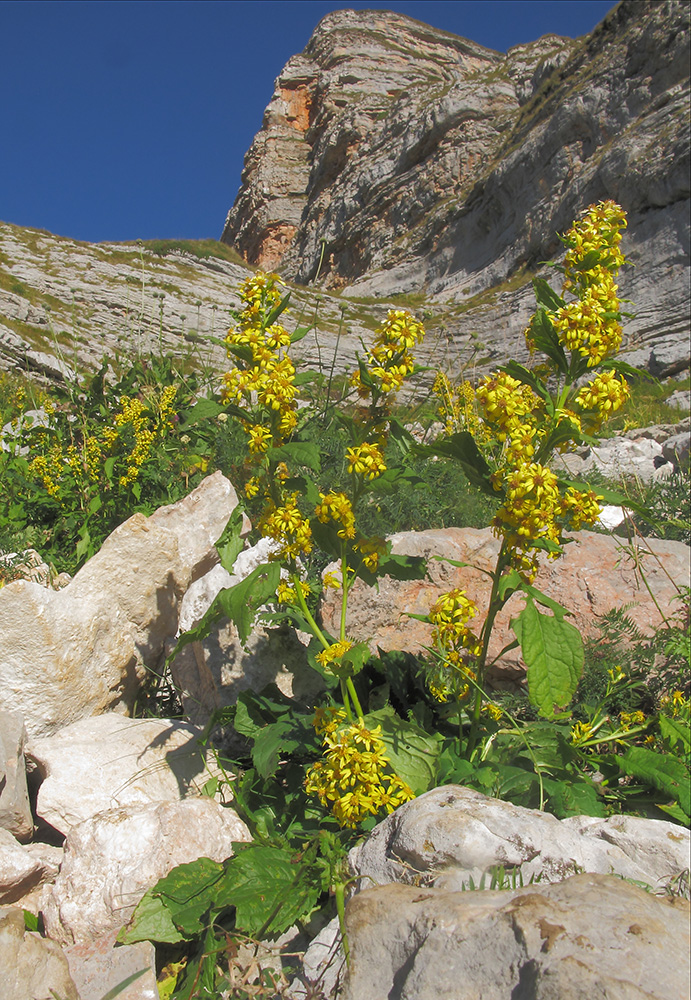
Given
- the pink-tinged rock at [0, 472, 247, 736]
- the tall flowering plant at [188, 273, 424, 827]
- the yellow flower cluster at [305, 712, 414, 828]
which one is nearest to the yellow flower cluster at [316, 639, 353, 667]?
the tall flowering plant at [188, 273, 424, 827]

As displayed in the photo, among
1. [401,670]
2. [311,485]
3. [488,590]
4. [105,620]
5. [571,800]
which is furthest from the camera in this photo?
[488,590]

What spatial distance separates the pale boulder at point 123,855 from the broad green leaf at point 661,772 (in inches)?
55.3

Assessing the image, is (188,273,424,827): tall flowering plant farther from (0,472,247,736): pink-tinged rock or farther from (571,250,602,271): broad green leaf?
(0,472,247,736): pink-tinged rock

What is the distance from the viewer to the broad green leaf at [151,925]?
6.25 feet

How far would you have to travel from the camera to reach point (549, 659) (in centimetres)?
185

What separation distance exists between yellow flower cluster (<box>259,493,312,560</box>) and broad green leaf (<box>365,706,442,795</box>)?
2.14ft

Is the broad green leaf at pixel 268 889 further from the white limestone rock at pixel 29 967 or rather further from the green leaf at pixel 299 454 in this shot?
the green leaf at pixel 299 454

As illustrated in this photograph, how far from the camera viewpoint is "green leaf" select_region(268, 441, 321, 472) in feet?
6.83

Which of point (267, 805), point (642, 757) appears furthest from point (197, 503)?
point (642, 757)

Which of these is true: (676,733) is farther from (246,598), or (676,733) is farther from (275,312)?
(275,312)

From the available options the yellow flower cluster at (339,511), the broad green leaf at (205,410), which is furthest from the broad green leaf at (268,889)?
the broad green leaf at (205,410)

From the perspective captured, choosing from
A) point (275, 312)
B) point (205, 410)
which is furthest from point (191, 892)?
point (275, 312)

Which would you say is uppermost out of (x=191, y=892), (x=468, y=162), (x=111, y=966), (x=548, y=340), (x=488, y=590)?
(x=468, y=162)

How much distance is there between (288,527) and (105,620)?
4.95 ft
